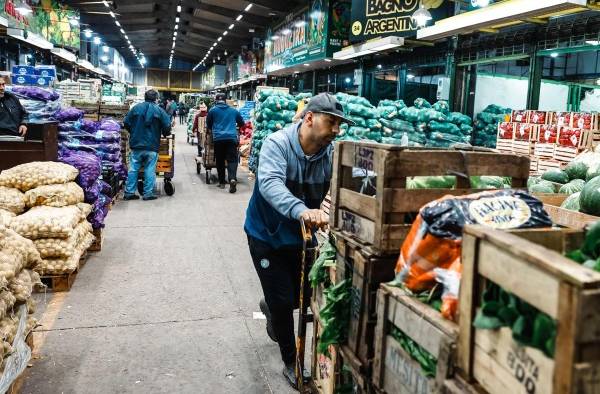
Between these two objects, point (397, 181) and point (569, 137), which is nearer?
point (397, 181)

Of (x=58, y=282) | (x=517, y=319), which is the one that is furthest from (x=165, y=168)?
(x=517, y=319)

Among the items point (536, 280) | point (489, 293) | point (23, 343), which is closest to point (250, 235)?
point (23, 343)

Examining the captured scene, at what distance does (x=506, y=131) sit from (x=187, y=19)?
28.5 m

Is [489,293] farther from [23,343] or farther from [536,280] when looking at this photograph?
[23,343]

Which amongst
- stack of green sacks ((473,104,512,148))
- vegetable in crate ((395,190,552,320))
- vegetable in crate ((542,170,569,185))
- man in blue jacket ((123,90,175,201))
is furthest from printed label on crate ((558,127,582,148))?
vegetable in crate ((395,190,552,320))

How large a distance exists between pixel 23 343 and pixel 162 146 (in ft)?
27.3

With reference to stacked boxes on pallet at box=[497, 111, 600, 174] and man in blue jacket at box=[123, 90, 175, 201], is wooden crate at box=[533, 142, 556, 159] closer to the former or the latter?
stacked boxes on pallet at box=[497, 111, 600, 174]

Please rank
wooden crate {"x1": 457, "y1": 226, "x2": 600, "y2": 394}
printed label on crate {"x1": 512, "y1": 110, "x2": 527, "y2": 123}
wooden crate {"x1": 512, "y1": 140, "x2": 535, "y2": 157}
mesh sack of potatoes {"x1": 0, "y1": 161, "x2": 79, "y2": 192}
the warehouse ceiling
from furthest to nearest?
the warehouse ceiling < printed label on crate {"x1": 512, "y1": 110, "x2": 527, "y2": 123} < wooden crate {"x1": 512, "y1": 140, "x2": 535, "y2": 157} < mesh sack of potatoes {"x1": 0, "y1": 161, "x2": 79, "y2": 192} < wooden crate {"x1": 457, "y1": 226, "x2": 600, "y2": 394}

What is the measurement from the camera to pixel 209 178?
520 inches

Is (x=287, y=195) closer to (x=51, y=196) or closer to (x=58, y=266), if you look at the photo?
(x=58, y=266)

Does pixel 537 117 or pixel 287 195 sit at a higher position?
pixel 537 117

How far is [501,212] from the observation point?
197 cm

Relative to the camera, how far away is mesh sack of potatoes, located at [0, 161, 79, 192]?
17.7 ft

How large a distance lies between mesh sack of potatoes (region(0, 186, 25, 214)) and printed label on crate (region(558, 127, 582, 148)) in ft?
27.8
